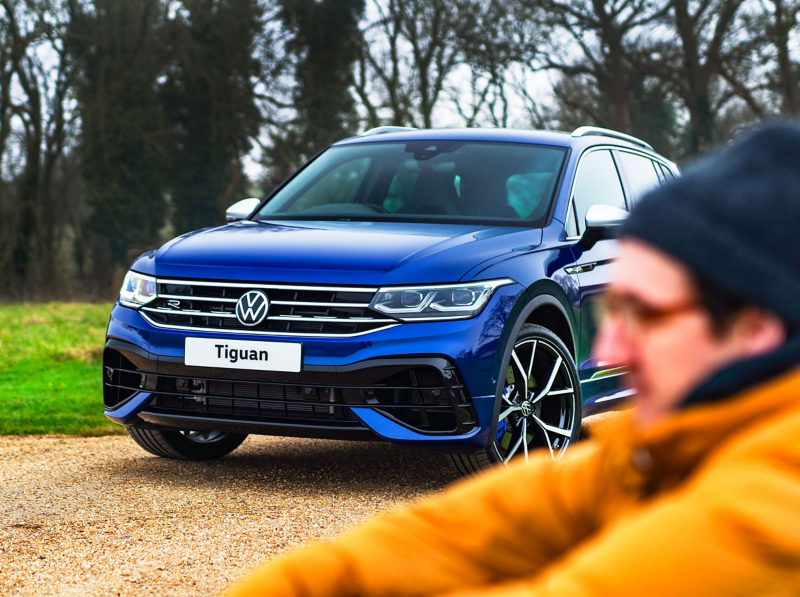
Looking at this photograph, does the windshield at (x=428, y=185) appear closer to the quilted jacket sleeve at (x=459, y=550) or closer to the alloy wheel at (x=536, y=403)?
the alloy wheel at (x=536, y=403)

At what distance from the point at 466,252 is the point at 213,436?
2.06 meters

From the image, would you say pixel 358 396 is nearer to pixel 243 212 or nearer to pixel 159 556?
pixel 159 556

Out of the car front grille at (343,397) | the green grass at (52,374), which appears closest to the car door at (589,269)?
the car front grille at (343,397)

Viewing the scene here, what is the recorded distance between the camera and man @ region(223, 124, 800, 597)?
90 cm

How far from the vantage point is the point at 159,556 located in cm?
395

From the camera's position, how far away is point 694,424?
3.45 feet

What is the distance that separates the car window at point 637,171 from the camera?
22.9 feet

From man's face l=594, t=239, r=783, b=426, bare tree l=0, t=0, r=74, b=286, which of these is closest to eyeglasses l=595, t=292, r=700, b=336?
man's face l=594, t=239, r=783, b=426

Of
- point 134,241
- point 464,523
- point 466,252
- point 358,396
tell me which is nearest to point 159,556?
point 358,396

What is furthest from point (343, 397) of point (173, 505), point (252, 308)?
point (173, 505)

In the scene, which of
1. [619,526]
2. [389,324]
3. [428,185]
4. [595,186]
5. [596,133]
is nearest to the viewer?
[619,526]

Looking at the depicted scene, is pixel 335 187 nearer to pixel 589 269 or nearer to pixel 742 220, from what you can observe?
pixel 589 269

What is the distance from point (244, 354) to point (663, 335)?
150 inches

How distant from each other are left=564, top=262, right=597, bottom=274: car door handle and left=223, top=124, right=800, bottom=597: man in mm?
4218
